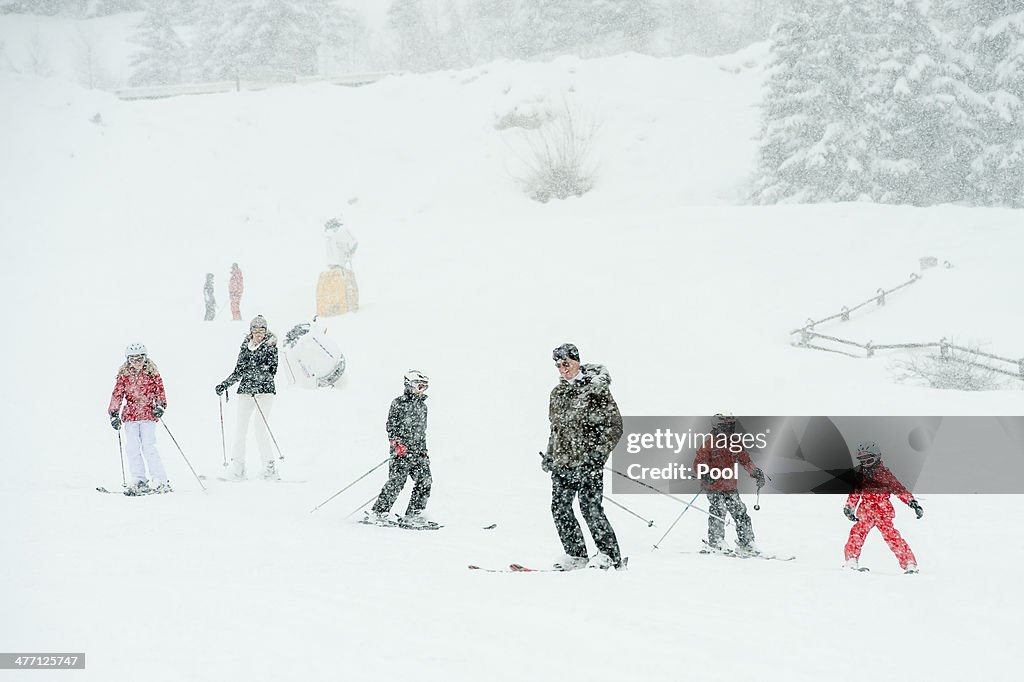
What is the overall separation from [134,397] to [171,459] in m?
2.99

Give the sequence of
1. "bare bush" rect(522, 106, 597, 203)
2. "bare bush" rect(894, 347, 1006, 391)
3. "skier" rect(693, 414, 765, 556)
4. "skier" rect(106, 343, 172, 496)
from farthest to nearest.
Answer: "bare bush" rect(522, 106, 597, 203) < "bare bush" rect(894, 347, 1006, 391) < "skier" rect(106, 343, 172, 496) < "skier" rect(693, 414, 765, 556)

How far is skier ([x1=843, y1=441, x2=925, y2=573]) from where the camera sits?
7516 mm

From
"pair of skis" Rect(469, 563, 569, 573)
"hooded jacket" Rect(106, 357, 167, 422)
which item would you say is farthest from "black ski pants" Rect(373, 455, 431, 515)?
"hooded jacket" Rect(106, 357, 167, 422)

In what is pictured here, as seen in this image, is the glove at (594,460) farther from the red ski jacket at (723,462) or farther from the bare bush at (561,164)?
the bare bush at (561,164)


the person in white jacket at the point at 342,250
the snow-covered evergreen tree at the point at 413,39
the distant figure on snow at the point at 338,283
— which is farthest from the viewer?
the snow-covered evergreen tree at the point at 413,39

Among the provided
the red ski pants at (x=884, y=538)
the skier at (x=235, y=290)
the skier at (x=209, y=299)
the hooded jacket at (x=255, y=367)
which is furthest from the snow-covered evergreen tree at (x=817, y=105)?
the red ski pants at (x=884, y=538)

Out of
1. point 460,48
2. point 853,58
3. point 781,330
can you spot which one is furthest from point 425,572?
point 460,48

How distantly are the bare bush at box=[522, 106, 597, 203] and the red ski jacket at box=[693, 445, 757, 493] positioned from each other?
86.7 feet

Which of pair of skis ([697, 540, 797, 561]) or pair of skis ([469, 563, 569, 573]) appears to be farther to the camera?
pair of skis ([697, 540, 797, 561])

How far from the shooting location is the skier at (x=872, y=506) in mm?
7516

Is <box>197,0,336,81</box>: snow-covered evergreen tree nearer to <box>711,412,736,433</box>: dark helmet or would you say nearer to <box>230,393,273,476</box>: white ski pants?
<box>230,393,273,476</box>: white ski pants

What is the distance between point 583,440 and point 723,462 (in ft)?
7.79

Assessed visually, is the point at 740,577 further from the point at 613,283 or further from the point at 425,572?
the point at 613,283

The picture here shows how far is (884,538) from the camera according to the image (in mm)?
7547
